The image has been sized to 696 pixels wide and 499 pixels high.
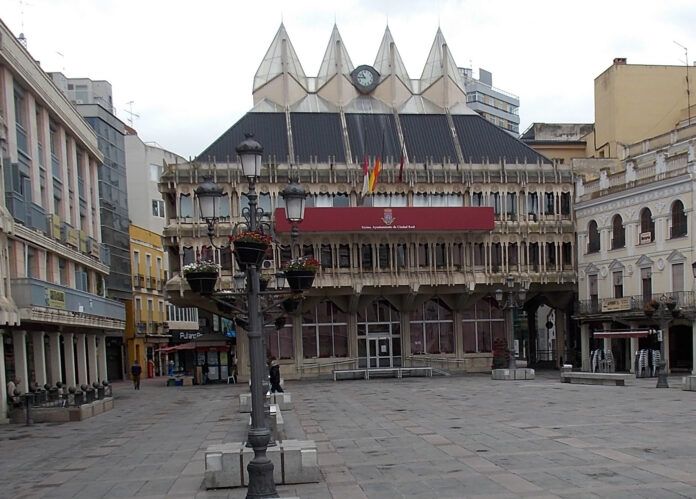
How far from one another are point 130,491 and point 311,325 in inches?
1430

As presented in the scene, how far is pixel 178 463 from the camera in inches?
611

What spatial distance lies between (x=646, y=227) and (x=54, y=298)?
1228 inches

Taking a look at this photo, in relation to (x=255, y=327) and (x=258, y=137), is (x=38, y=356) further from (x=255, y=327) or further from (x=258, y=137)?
(x=255, y=327)

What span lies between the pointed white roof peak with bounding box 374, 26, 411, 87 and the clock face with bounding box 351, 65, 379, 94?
85 centimetres

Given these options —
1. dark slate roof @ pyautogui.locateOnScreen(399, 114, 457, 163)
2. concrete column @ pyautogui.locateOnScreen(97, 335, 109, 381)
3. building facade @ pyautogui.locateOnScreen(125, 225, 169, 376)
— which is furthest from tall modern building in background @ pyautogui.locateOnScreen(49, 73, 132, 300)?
dark slate roof @ pyautogui.locateOnScreen(399, 114, 457, 163)

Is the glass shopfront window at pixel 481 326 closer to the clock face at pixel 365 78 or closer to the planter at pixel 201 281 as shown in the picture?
the clock face at pixel 365 78

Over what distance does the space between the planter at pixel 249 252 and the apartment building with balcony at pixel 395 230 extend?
34.2 metres

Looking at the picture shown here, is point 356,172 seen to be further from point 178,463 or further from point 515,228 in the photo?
point 178,463

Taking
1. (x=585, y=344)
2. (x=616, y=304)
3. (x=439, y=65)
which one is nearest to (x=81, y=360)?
(x=585, y=344)

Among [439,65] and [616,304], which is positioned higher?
[439,65]

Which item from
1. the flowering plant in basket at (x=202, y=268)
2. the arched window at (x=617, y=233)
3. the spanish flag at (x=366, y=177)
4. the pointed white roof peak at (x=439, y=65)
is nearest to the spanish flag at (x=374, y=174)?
the spanish flag at (x=366, y=177)

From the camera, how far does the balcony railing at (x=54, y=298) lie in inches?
1052

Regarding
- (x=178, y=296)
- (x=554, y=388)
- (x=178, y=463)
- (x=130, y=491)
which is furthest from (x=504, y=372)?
(x=130, y=491)

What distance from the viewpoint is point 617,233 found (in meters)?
45.2
